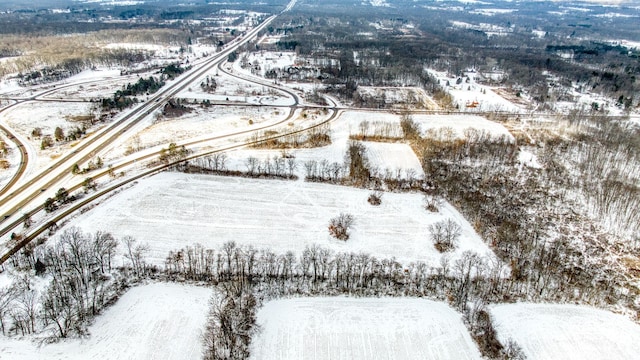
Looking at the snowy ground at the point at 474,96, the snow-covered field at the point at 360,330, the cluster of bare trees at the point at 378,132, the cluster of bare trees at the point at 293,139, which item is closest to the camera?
the snow-covered field at the point at 360,330

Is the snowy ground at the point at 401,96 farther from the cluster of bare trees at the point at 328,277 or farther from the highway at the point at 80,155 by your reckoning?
the cluster of bare trees at the point at 328,277

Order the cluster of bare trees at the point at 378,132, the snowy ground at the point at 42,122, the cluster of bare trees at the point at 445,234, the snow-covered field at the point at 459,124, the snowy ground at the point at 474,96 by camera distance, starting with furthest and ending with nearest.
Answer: the snowy ground at the point at 474,96, the snow-covered field at the point at 459,124, the cluster of bare trees at the point at 378,132, the snowy ground at the point at 42,122, the cluster of bare trees at the point at 445,234

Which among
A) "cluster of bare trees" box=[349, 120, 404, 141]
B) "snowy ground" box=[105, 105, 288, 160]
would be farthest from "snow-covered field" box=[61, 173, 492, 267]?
"cluster of bare trees" box=[349, 120, 404, 141]

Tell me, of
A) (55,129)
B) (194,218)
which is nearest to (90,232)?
(194,218)

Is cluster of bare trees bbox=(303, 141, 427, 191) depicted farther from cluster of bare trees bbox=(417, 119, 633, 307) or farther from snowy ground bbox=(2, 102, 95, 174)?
snowy ground bbox=(2, 102, 95, 174)

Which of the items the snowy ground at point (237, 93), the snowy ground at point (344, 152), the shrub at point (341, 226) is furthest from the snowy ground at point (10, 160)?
the shrub at point (341, 226)

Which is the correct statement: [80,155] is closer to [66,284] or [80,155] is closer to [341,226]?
[66,284]

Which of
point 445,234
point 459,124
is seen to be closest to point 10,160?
point 445,234
